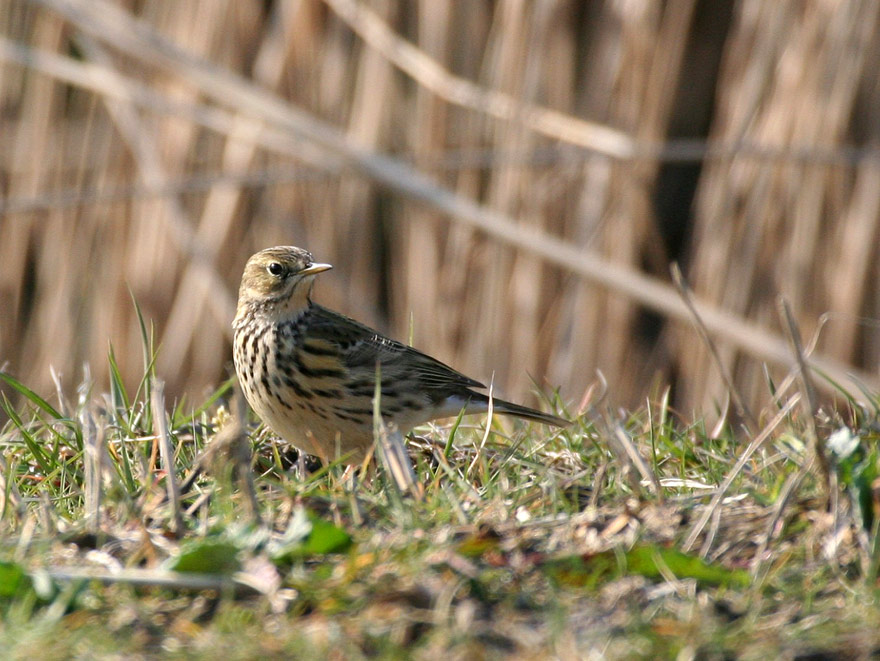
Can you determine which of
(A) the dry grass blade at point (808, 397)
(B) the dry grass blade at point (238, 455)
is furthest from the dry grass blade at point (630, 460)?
(B) the dry grass blade at point (238, 455)

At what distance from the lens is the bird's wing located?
4.63m

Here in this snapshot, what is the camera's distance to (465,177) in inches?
264

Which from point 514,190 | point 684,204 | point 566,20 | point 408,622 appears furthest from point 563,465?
point 684,204

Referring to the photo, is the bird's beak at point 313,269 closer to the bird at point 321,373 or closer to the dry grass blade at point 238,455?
the bird at point 321,373

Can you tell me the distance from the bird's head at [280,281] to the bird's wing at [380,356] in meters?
0.12

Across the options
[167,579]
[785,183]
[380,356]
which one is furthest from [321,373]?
[785,183]

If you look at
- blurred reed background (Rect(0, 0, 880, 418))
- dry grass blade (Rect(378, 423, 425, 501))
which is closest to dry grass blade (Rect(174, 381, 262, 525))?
dry grass blade (Rect(378, 423, 425, 501))

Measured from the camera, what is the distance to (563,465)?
3.68 meters

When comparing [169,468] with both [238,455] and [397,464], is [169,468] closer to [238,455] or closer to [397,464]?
[238,455]

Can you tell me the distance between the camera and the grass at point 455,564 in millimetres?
2207

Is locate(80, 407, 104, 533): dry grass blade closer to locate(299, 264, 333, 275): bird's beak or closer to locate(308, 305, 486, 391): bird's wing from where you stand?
locate(308, 305, 486, 391): bird's wing

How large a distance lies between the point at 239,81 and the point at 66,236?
66.5 inches

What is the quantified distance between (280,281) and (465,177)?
6.96 feet

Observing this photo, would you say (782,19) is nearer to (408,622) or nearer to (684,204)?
(684,204)
